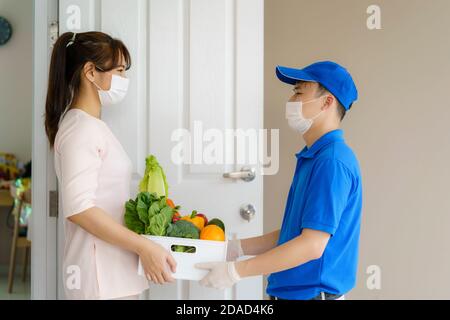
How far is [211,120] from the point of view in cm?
212

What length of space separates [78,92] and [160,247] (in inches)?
22.6

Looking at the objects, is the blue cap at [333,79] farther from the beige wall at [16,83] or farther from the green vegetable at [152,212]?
the beige wall at [16,83]

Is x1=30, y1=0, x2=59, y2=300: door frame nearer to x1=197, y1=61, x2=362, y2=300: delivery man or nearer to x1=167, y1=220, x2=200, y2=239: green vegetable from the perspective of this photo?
x1=167, y1=220, x2=200, y2=239: green vegetable

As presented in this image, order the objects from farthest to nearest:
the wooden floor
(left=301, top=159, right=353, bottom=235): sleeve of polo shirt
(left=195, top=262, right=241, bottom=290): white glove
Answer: the wooden floor
(left=195, top=262, right=241, bottom=290): white glove
(left=301, top=159, right=353, bottom=235): sleeve of polo shirt

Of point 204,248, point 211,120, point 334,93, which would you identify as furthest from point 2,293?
point 334,93

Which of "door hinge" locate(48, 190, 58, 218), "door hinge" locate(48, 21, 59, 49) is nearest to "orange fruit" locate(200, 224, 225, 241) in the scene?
"door hinge" locate(48, 190, 58, 218)

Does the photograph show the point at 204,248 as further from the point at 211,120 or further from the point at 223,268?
the point at 211,120

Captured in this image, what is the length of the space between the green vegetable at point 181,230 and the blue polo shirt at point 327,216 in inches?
10.4

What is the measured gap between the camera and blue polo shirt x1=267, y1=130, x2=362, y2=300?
56.2 inches

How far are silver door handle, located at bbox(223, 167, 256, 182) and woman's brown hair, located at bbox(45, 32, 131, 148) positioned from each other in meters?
0.60

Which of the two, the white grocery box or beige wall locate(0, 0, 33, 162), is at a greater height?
beige wall locate(0, 0, 33, 162)

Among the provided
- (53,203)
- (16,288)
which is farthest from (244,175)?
(16,288)

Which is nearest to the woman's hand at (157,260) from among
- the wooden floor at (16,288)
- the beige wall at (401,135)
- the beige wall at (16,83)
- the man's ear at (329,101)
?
the man's ear at (329,101)

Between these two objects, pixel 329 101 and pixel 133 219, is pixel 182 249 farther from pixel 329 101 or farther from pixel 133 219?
pixel 329 101
